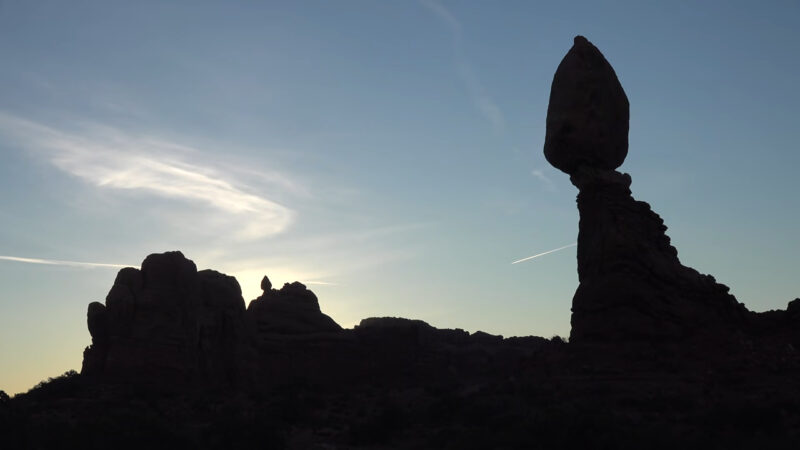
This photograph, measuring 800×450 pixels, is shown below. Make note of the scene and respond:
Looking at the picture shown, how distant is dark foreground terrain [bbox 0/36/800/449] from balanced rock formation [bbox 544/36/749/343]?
65 mm

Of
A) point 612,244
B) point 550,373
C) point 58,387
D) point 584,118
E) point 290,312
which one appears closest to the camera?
point 550,373

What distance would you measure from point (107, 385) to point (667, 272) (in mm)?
28808

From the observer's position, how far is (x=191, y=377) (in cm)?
4812

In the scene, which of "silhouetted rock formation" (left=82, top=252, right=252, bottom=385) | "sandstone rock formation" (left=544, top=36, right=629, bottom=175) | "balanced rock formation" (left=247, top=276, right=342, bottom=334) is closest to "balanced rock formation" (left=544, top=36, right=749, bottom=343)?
"sandstone rock formation" (left=544, top=36, right=629, bottom=175)

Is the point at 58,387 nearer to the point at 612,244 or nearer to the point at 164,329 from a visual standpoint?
the point at 164,329

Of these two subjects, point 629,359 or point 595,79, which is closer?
point 629,359

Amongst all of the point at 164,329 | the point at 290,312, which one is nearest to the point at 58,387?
the point at 164,329

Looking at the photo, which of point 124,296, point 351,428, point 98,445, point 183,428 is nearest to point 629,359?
point 351,428

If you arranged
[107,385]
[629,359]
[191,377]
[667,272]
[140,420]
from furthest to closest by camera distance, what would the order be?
[191,377], [107,385], [667,272], [629,359], [140,420]

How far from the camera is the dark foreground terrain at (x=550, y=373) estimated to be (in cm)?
2359

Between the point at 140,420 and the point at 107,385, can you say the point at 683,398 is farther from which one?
the point at 107,385

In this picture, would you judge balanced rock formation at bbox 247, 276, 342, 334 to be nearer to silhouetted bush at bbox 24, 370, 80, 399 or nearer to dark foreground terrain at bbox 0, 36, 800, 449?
dark foreground terrain at bbox 0, 36, 800, 449

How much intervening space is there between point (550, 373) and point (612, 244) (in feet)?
19.5

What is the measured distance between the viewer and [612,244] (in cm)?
3578
